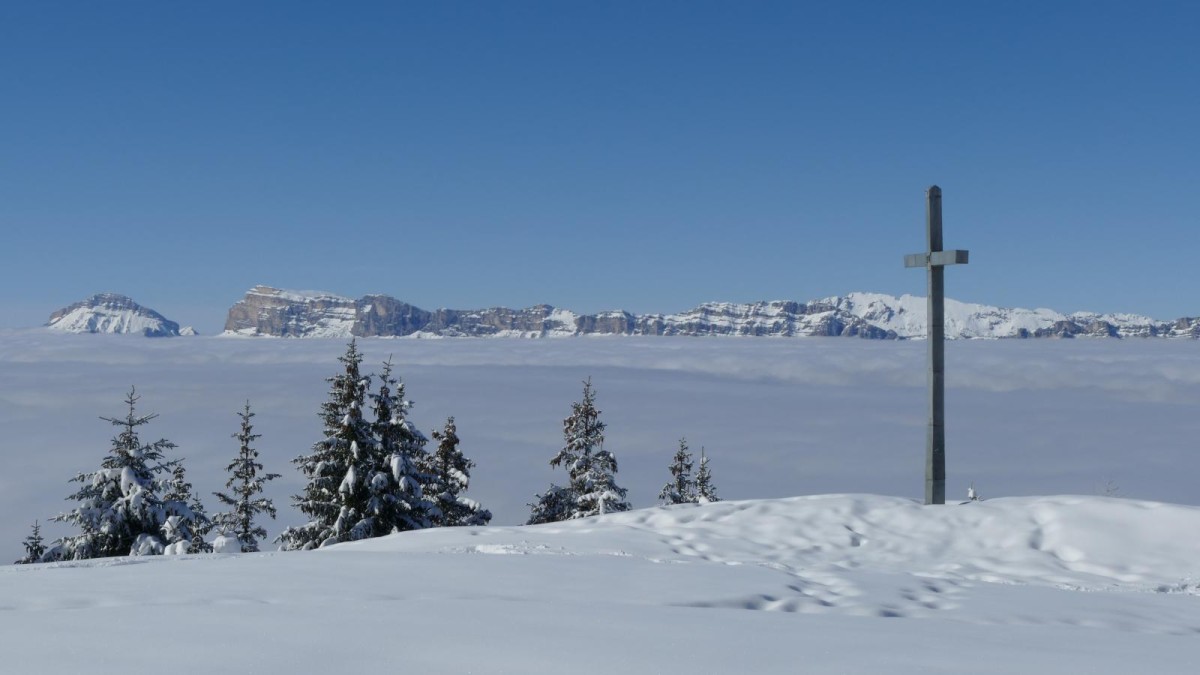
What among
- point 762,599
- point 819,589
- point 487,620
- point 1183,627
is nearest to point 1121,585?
point 1183,627

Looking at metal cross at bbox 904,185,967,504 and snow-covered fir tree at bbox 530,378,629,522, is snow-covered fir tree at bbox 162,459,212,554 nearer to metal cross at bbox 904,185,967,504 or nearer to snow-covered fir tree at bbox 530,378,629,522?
snow-covered fir tree at bbox 530,378,629,522

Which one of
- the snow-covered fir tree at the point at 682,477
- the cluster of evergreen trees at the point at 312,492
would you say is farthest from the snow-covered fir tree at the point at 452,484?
the snow-covered fir tree at the point at 682,477

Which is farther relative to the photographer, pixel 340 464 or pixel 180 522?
pixel 340 464

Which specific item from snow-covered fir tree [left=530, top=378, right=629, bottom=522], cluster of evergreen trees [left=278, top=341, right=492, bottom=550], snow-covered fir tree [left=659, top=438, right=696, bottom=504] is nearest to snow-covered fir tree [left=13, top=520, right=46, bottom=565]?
cluster of evergreen trees [left=278, top=341, right=492, bottom=550]

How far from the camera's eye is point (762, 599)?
6270 mm

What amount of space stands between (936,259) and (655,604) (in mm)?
9261

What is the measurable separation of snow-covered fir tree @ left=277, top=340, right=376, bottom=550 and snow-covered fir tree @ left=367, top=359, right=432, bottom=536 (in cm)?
36

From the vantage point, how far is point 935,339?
43.6 feet

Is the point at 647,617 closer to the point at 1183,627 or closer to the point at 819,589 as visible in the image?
the point at 819,589

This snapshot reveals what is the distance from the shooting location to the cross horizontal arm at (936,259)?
42.4 ft

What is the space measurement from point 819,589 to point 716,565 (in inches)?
48.3

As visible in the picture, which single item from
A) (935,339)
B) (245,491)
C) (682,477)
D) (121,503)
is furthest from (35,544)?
(935,339)

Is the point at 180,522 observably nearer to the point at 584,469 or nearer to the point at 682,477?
the point at 584,469

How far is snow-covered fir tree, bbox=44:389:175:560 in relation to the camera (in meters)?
24.1
